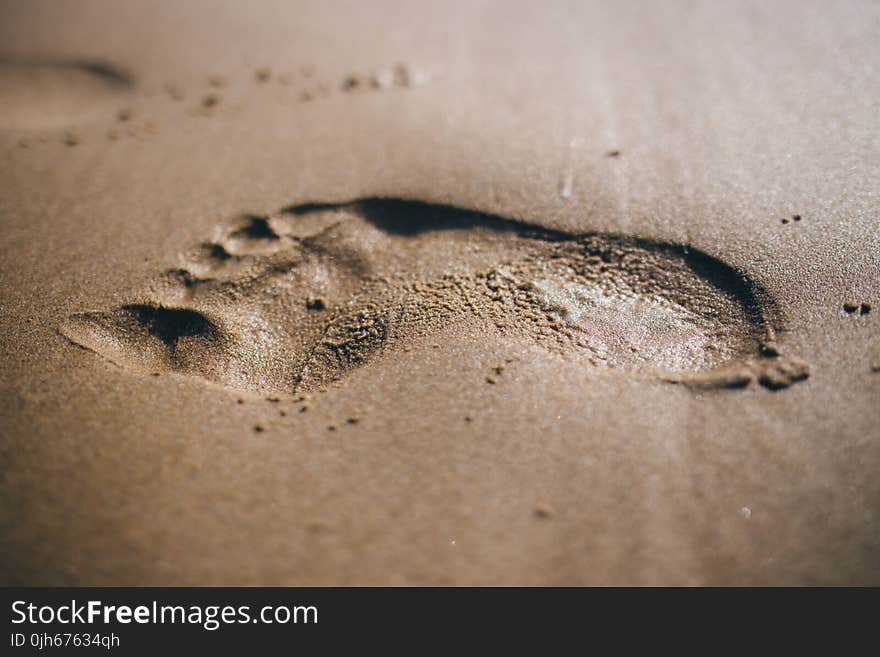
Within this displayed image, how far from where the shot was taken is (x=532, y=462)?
1049 millimetres

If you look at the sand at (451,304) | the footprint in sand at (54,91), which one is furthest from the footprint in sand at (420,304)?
the footprint in sand at (54,91)

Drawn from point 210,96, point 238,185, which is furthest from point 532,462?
point 210,96

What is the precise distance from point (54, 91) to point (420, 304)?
1485 millimetres

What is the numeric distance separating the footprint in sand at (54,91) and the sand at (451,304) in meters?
0.01

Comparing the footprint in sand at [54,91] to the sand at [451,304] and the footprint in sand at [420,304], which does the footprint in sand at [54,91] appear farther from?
the footprint in sand at [420,304]

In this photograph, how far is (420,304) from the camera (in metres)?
1.29

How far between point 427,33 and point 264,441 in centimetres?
153

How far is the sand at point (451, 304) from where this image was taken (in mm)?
985

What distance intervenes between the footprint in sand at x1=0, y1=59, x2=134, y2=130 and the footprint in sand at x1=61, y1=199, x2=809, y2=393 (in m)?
0.80

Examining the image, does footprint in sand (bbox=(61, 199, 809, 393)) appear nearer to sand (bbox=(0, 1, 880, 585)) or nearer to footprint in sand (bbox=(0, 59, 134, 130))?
sand (bbox=(0, 1, 880, 585))

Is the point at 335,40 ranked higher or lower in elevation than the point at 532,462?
higher

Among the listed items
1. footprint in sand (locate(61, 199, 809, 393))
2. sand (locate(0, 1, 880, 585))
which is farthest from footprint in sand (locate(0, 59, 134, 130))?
footprint in sand (locate(61, 199, 809, 393))
